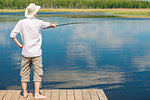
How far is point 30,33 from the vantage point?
5.11 meters

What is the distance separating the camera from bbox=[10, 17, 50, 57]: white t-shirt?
16.7ft

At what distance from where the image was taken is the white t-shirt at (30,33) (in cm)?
509

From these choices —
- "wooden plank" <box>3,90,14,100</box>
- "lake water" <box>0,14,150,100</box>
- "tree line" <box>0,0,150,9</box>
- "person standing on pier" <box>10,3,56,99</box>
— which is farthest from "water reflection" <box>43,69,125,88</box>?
"tree line" <box>0,0,150,9</box>

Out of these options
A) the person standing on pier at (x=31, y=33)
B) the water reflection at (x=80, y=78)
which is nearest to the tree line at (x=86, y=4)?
the water reflection at (x=80, y=78)

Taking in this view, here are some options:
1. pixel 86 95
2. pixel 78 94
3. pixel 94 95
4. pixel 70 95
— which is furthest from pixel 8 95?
pixel 94 95

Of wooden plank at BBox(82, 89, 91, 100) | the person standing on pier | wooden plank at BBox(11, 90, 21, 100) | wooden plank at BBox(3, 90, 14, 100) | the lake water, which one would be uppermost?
the person standing on pier

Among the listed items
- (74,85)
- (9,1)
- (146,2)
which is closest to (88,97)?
(74,85)

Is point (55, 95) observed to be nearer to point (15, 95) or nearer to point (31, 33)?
point (15, 95)

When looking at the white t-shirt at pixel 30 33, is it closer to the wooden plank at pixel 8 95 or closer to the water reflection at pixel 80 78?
the wooden plank at pixel 8 95

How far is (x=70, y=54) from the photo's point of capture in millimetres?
12547

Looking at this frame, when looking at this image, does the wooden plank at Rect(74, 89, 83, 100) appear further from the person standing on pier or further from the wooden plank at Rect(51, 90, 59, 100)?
the person standing on pier

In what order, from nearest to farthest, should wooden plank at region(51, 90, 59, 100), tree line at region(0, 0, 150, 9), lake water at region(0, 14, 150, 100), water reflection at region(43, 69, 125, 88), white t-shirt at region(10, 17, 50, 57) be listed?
white t-shirt at region(10, 17, 50, 57), wooden plank at region(51, 90, 59, 100), lake water at region(0, 14, 150, 100), water reflection at region(43, 69, 125, 88), tree line at region(0, 0, 150, 9)

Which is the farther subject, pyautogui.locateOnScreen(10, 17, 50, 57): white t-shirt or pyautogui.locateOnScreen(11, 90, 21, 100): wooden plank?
pyautogui.locateOnScreen(11, 90, 21, 100): wooden plank

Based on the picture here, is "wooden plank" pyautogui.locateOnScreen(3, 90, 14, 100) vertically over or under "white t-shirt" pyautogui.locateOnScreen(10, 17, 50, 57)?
under
